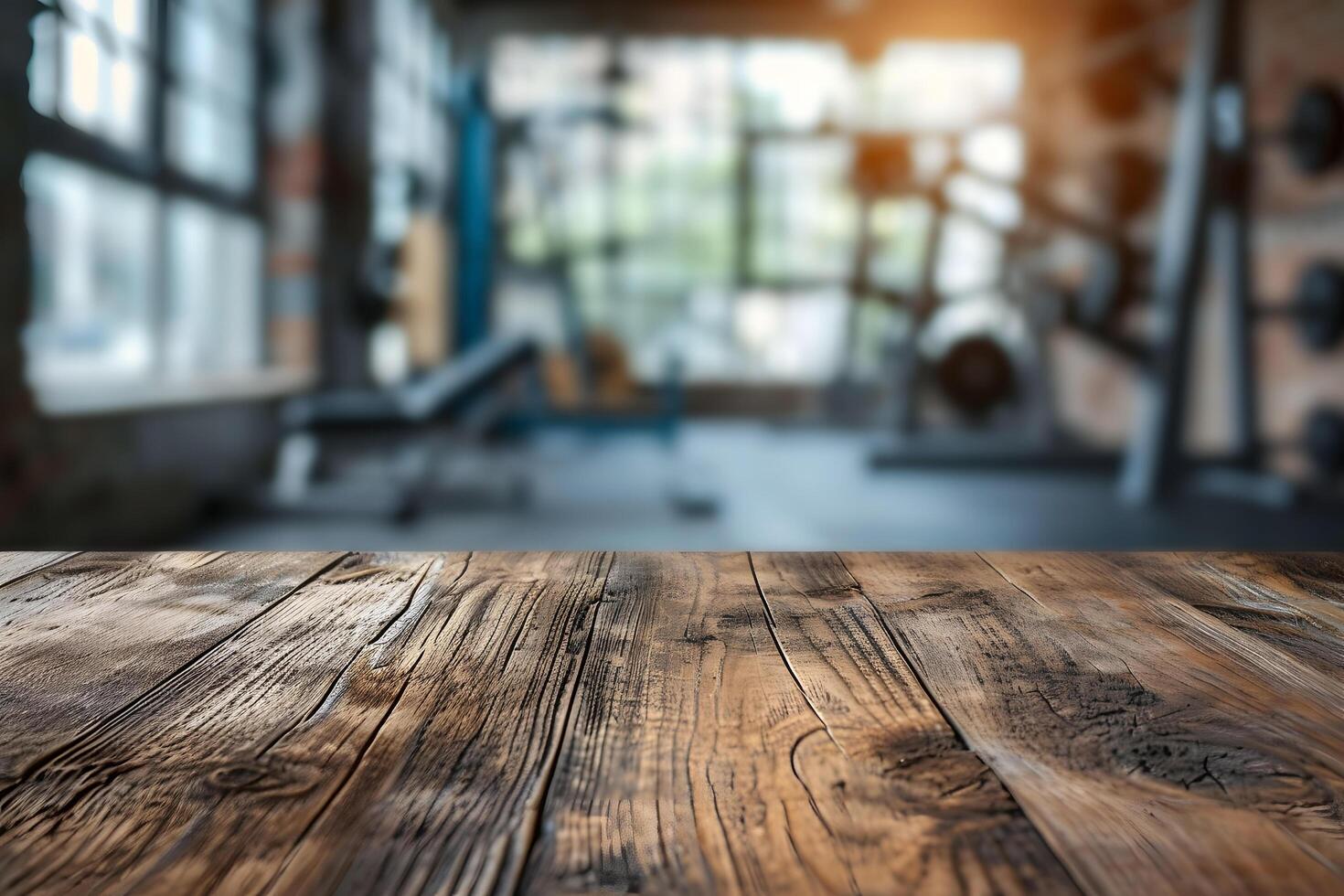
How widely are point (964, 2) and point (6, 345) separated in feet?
19.6

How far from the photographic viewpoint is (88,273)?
2.58 m

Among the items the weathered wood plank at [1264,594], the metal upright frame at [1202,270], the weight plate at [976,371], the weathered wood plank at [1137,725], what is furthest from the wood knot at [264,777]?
the weight plate at [976,371]

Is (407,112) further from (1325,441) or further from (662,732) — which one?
(662,732)

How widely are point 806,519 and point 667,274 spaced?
3871mm

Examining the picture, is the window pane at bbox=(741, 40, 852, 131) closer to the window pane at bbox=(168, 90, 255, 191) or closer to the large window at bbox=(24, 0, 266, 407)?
the large window at bbox=(24, 0, 266, 407)

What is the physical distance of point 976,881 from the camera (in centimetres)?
37

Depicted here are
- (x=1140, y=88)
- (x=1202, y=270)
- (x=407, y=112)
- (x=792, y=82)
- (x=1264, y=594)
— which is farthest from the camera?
(x=792, y=82)

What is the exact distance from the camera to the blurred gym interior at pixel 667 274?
2.69 meters

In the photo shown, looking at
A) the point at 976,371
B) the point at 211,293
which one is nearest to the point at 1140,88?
the point at 976,371

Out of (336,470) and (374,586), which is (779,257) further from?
(374,586)

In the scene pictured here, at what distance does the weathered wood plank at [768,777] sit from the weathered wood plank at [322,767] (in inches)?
1.0

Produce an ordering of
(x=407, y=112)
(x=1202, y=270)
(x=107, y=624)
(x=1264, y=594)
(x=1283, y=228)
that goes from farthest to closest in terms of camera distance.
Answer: (x=407, y=112)
(x=1283, y=228)
(x=1202, y=270)
(x=1264, y=594)
(x=107, y=624)

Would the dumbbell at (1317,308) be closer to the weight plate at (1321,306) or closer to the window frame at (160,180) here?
the weight plate at (1321,306)

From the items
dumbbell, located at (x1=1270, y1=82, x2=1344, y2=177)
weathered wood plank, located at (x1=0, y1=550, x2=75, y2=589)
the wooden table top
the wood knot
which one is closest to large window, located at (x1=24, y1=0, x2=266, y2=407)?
weathered wood plank, located at (x1=0, y1=550, x2=75, y2=589)
